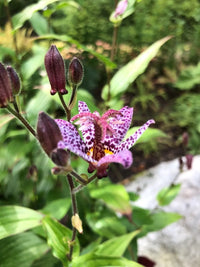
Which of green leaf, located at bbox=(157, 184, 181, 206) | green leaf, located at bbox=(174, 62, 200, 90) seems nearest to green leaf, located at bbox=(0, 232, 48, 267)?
green leaf, located at bbox=(157, 184, 181, 206)

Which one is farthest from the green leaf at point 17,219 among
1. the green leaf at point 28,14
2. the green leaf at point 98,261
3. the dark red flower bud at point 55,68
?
the green leaf at point 28,14

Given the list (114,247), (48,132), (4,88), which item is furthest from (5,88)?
(114,247)

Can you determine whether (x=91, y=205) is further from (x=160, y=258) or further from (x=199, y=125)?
(x=199, y=125)

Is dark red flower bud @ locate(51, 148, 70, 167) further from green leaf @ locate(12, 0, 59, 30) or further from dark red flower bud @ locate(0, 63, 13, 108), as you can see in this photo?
green leaf @ locate(12, 0, 59, 30)

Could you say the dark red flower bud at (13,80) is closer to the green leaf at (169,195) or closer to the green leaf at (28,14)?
the green leaf at (28,14)

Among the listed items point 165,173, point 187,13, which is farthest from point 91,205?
point 187,13

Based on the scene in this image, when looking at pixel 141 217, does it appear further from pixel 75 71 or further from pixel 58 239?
pixel 75 71

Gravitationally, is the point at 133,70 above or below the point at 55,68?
below
